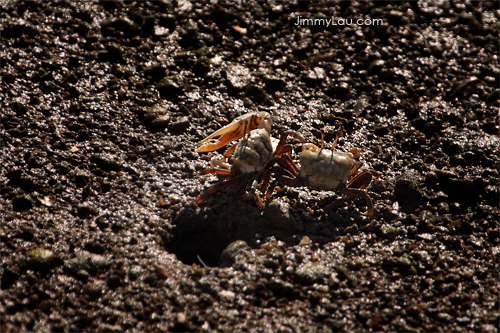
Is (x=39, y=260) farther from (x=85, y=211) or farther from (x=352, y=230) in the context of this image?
(x=352, y=230)

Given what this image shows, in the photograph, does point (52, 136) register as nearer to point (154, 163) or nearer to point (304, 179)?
point (154, 163)

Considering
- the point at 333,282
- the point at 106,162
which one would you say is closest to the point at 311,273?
the point at 333,282

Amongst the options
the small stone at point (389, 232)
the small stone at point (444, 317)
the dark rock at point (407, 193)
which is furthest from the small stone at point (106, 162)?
the small stone at point (444, 317)

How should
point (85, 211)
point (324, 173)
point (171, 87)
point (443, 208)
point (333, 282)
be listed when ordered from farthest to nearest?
point (171, 87)
point (443, 208)
point (324, 173)
point (85, 211)
point (333, 282)

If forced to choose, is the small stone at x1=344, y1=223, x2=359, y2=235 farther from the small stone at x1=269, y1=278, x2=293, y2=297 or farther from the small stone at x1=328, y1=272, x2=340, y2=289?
the small stone at x1=269, y1=278, x2=293, y2=297

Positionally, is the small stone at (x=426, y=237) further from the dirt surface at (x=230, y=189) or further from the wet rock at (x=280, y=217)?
the wet rock at (x=280, y=217)

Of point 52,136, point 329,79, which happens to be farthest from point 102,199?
point 329,79

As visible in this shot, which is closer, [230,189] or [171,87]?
[230,189]
